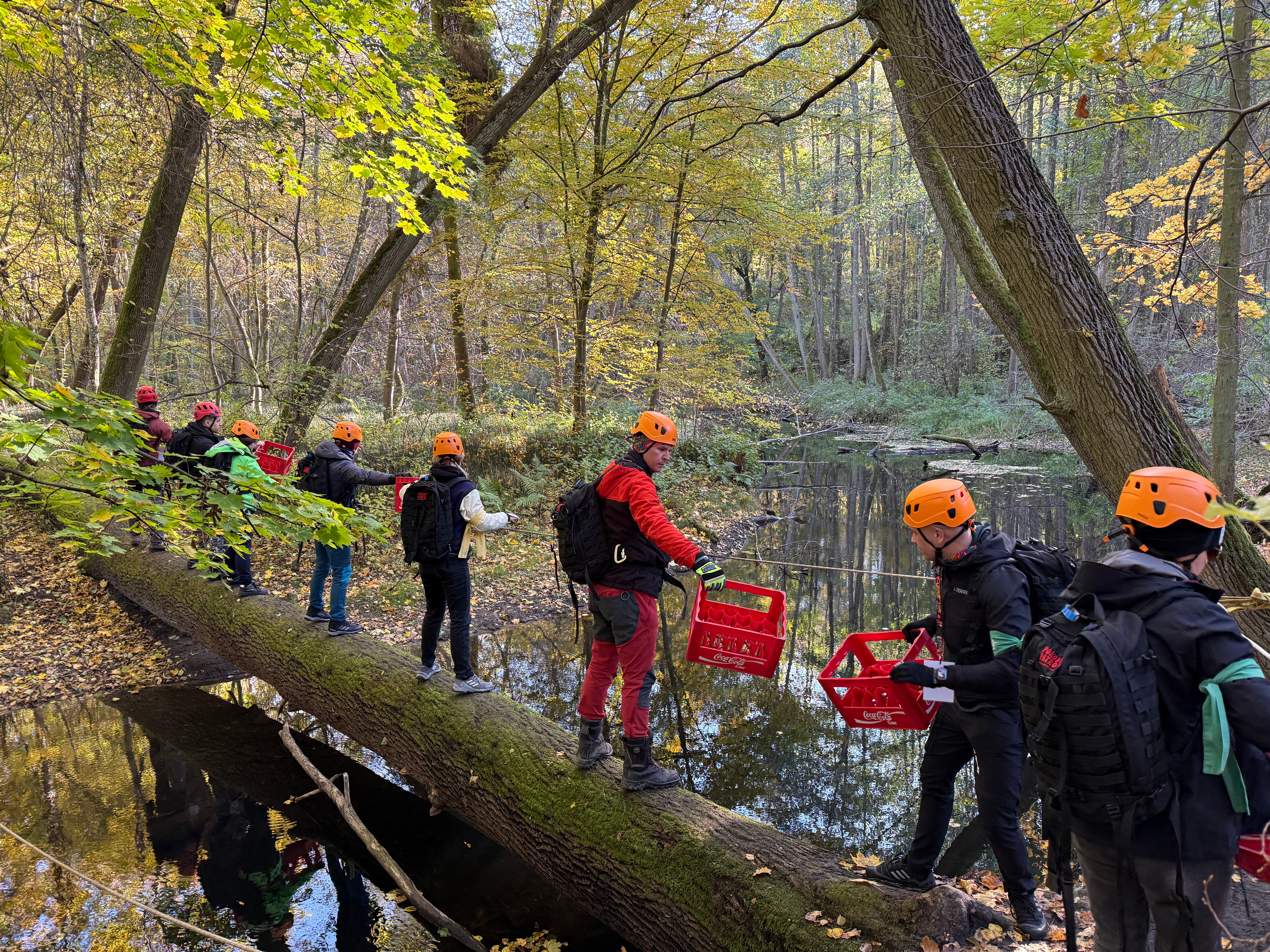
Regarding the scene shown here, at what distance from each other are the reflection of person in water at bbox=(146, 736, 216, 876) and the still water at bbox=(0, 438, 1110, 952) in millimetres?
16

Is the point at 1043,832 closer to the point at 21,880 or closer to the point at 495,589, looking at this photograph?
the point at 21,880

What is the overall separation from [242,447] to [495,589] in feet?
14.3

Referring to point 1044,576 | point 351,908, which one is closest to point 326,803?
point 351,908

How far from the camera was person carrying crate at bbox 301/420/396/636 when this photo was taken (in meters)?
5.95

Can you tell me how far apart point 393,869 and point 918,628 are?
314 centimetres

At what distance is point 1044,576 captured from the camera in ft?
9.59

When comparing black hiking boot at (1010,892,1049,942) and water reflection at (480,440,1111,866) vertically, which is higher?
black hiking boot at (1010,892,1049,942)

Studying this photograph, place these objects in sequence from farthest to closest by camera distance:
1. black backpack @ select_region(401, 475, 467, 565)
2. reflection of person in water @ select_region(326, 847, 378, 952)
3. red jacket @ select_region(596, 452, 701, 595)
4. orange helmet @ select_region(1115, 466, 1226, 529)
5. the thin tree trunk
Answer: the thin tree trunk
black backpack @ select_region(401, 475, 467, 565)
reflection of person in water @ select_region(326, 847, 378, 952)
red jacket @ select_region(596, 452, 701, 595)
orange helmet @ select_region(1115, 466, 1226, 529)

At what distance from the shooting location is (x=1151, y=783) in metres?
2.00

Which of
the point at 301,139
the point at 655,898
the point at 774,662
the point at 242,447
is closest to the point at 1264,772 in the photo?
the point at 774,662

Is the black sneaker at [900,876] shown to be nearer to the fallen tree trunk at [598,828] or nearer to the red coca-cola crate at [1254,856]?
the fallen tree trunk at [598,828]

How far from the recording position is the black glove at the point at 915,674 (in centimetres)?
283

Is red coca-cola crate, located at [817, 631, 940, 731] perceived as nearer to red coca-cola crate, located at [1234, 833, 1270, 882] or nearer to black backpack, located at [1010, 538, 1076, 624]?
black backpack, located at [1010, 538, 1076, 624]

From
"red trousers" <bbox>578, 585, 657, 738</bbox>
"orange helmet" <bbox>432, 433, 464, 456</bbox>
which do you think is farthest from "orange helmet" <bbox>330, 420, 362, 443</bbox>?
"red trousers" <bbox>578, 585, 657, 738</bbox>
